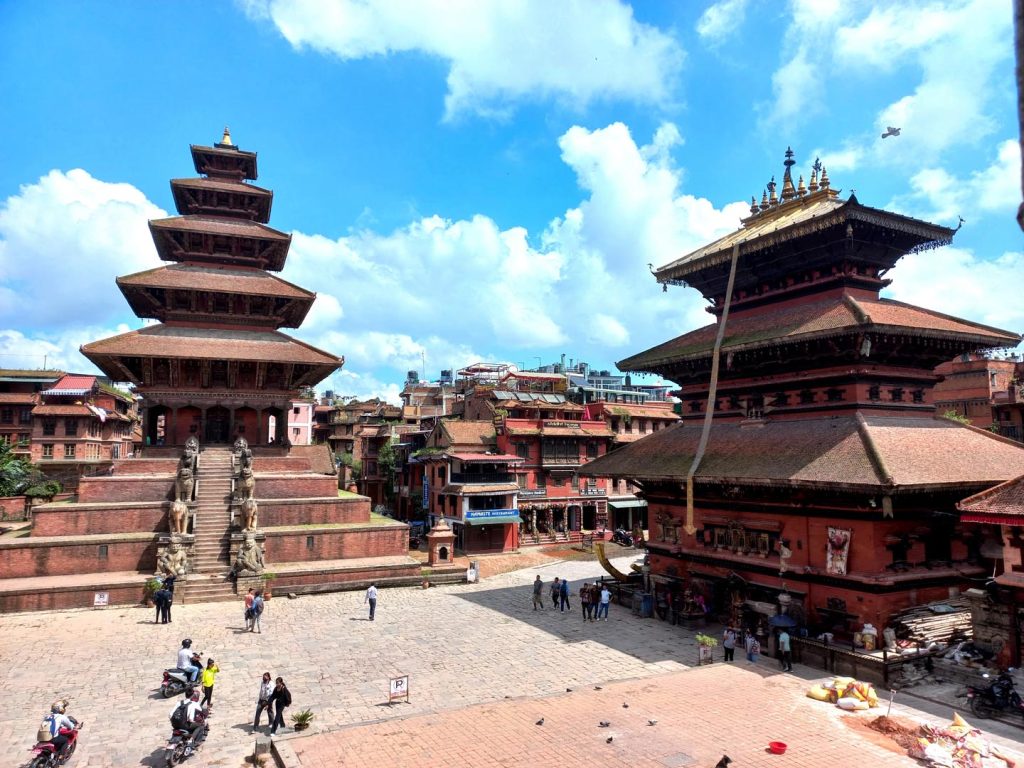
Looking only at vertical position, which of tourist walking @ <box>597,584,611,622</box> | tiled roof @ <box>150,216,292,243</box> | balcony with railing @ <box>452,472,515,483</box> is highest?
tiled roof @ <box>150,216,292,243</box>

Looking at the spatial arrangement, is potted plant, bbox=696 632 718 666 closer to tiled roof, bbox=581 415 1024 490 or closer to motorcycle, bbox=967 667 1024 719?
tiled roof, bbox=581 415 1024 490

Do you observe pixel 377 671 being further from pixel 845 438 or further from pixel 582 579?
pixel 582 579

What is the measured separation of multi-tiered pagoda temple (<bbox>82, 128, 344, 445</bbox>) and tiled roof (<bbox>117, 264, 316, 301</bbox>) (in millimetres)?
51

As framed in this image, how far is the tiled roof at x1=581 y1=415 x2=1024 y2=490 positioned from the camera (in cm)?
1726

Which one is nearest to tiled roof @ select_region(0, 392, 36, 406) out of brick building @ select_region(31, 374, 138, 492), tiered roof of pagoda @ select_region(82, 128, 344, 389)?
brick building @ select_region(31, 374, 138, 492)

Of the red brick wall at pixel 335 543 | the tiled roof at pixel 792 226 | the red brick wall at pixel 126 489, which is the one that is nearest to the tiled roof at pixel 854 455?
the tiled roof at pixel 792 226

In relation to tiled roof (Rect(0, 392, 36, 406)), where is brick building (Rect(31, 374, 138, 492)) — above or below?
below

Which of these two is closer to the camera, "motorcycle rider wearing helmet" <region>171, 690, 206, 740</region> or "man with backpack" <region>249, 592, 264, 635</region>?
"motorcycle rider wearing helmet" <region>171, 690, 206, 740</region>

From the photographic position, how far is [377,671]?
17891mm

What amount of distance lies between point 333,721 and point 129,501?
64.3ft

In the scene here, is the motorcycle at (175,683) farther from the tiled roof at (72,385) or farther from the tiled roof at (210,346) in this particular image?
the tiled roof at (72,385)

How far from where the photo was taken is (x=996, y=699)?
1388 cm

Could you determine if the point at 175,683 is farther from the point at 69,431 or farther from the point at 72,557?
the point at 69,431

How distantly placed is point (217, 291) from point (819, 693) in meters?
31.1
